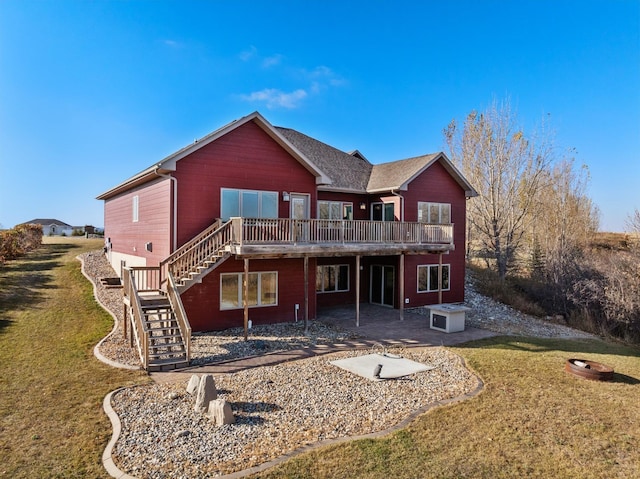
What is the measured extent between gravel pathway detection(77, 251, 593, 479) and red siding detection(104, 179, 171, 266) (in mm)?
3555

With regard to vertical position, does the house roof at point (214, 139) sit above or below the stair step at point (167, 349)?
above

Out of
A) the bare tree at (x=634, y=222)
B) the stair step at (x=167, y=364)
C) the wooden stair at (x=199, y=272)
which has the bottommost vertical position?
the stair step at (x=167, y=364)

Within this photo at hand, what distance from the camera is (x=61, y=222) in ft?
302

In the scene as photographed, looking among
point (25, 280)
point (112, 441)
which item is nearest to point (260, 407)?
point (112, 441)

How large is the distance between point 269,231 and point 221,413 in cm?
808

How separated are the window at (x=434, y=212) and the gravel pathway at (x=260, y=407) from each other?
9240 mm

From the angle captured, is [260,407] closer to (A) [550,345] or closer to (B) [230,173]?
(B) [230,173]

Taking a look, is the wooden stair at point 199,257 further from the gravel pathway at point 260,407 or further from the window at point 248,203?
the gravel pathway at point 260,407

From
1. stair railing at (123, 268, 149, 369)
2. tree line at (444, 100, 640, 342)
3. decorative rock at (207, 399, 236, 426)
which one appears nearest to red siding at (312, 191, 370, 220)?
stair railing at (123, 268, 149, 369)

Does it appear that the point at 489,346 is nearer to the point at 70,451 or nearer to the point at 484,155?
the point at 70,451

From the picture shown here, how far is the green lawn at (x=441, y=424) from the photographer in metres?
5.78

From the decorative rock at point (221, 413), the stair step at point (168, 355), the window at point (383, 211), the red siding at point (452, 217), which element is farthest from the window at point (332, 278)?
the decorative rock at point (221, 413)

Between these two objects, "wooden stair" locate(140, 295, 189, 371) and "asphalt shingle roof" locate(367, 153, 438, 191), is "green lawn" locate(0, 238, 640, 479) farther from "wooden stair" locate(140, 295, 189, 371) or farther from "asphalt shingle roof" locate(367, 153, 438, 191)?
"asphalt shingle roof" locate(367, 153, 438, 191)

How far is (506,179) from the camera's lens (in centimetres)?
2852
